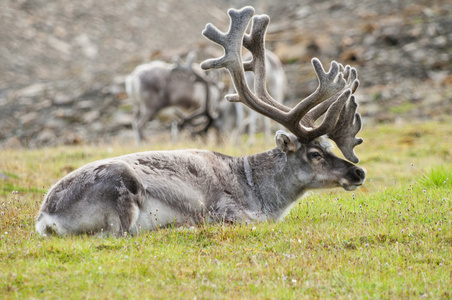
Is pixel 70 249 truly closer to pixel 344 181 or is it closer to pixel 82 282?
pixel 82 282

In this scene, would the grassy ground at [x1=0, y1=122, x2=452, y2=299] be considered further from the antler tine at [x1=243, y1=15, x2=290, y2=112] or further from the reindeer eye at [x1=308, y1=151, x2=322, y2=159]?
the antler tine at [x1=243, y1=15, x2=290, y2=112]

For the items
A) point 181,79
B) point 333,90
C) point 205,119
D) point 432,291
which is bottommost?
point 205,119

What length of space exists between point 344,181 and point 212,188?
6.16 feet

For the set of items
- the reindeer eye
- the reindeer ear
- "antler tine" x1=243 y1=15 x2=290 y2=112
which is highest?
"antler tine" x1=243 y1=15 x2=290 y2=112

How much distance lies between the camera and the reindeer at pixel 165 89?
19.5 metres

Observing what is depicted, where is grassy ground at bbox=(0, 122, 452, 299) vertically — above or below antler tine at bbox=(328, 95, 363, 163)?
below

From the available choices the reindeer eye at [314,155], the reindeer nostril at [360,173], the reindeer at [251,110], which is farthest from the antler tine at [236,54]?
the reindeer at [251,110]

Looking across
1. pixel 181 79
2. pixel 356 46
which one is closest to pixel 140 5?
pixel 356 46

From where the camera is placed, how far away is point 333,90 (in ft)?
25.4

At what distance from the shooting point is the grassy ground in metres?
5.10

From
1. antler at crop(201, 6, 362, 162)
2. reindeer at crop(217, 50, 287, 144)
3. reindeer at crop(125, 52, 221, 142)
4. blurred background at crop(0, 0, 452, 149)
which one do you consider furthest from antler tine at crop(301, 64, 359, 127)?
blurred background at crop(0, 0, 452, 149)

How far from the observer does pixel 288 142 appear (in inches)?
318

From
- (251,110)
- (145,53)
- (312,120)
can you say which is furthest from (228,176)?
(145,53)

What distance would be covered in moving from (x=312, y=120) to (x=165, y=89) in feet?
39.0
